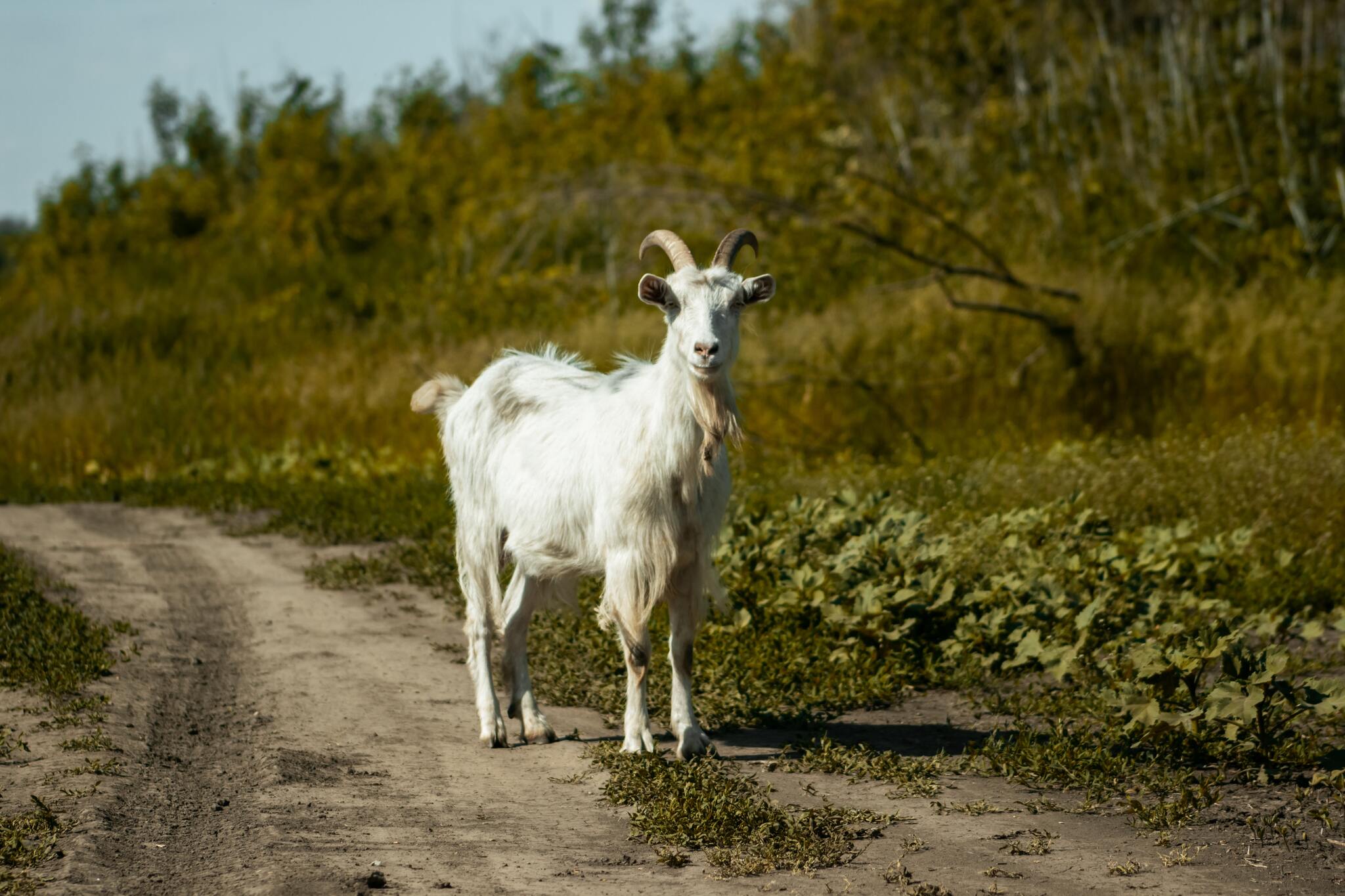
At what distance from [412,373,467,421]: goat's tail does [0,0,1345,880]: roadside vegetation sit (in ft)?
5.06

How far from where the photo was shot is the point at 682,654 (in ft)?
19.9

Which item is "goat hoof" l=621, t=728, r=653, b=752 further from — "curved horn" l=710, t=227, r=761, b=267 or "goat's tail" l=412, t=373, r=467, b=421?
"goat's tail" l=412, t=373, r=467, b=421

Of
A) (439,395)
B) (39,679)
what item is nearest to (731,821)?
(439,395)

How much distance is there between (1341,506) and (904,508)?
3.12 m

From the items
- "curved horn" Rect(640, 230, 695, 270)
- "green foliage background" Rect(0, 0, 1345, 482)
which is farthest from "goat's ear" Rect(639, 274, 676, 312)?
"green foliage background" Rect(0, 0, 1345, 482)

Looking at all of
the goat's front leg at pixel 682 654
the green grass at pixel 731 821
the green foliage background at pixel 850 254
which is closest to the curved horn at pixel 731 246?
the goat's front leg at pixel 682 654

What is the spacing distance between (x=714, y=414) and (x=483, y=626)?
1733 millimetres

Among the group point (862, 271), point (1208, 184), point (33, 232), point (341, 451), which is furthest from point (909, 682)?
point (33, 232)

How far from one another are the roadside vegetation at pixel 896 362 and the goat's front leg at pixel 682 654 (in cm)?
37

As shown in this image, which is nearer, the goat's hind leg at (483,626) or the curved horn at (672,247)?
the curved horn at (672,247)

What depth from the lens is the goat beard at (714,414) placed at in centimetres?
575

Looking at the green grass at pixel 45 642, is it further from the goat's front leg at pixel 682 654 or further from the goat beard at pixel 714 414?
the goat beard at pixel 714 414

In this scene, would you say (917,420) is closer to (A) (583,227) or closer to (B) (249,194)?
(A) (583,227)

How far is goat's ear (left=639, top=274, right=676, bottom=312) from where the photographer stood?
225 inches
